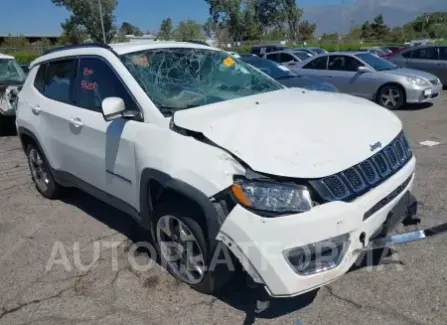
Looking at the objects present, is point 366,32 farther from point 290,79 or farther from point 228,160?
point 228,160

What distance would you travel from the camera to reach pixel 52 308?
2.93 meters

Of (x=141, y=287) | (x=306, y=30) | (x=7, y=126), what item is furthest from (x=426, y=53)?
(x=306, y=30)

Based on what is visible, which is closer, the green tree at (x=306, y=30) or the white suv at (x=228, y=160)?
the white suv at (x=228, y=160)

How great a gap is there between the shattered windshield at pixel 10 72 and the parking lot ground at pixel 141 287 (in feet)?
19.1

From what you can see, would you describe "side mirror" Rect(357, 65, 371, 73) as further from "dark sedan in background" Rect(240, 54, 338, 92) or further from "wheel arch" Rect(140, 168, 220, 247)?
"wheel arch" Rect(140, 168, 220, 247)

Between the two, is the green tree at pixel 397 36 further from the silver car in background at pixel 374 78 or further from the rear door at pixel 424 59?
the silver car in background at pixel 374 78

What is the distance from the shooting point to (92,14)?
3731 cm

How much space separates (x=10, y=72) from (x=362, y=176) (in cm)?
913

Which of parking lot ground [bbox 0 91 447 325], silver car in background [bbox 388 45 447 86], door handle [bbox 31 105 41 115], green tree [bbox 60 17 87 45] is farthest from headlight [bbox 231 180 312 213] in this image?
green tree [bbox 60 17 87 45]

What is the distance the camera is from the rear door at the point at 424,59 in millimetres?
13336

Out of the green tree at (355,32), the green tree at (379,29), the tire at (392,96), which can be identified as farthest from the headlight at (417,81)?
the green tree at (355,32)

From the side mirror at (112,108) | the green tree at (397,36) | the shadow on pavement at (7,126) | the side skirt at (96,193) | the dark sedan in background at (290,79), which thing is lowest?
the shadow on pavement at (7,126)

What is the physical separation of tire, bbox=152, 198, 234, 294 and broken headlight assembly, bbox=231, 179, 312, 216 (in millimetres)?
461

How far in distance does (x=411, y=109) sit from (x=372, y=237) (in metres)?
8.53
